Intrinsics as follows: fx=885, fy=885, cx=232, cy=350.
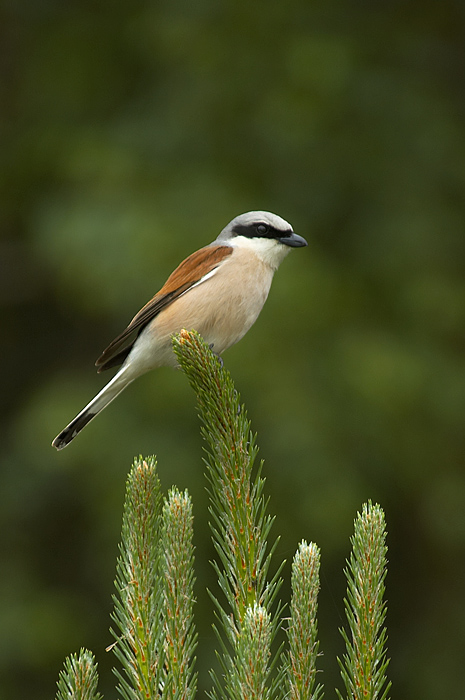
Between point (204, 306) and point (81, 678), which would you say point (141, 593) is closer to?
point (81, 678)

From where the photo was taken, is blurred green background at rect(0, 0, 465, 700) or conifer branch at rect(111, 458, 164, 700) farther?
blurred green background at rect(0, 0, 465, 700)

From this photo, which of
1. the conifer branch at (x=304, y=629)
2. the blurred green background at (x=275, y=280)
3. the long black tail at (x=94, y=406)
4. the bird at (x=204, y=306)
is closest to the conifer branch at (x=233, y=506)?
the conifer branch at (x=304, y=629)

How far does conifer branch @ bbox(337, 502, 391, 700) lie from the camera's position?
73.5 inches

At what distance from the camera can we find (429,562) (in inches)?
303

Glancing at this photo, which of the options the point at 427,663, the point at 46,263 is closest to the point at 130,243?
the point at 46,263

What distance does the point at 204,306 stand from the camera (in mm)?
3621

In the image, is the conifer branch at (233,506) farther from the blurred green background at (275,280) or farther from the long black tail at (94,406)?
the blurred green background at (275,280)

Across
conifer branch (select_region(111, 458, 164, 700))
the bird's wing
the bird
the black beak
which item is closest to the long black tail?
the bird

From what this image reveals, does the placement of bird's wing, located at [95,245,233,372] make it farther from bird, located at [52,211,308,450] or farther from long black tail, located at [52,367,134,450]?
long black tail, located at [52,367,134,450]

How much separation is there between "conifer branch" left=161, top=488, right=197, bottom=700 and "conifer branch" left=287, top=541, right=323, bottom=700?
8.4 inches

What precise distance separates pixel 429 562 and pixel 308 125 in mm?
3967

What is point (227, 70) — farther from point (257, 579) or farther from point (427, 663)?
point (257, 579)

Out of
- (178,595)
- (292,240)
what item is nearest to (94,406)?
(292,240)

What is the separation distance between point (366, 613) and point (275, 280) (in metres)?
4.85
